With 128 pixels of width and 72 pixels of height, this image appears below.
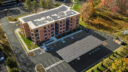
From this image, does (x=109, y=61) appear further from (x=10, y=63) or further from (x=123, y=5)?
(x=123, y=5)

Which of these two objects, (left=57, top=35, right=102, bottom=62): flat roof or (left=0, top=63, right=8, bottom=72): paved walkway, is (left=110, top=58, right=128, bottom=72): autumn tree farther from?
(left=0, top=63, right=8, bottom=72): paved walkway

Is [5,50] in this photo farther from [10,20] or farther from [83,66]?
[83,66]

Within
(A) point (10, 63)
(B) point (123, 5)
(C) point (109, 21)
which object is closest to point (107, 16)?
(C) point (109, 21)

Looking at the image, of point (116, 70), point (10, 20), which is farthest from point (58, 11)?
point (116, 70)

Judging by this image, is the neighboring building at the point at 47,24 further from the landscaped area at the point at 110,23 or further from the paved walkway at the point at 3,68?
the paved walkway at the point at 3,68

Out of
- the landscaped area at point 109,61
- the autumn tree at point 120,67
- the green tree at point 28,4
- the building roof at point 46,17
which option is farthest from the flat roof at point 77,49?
the green tree at point 28,4

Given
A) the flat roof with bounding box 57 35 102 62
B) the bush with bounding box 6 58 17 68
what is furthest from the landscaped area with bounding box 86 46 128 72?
the bush with bounding box 6 58 17 68

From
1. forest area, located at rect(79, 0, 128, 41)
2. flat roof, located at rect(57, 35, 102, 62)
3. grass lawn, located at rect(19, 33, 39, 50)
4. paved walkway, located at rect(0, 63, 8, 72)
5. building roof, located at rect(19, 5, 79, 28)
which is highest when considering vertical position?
building roof, located at rect(19, 5, 79, 28)
